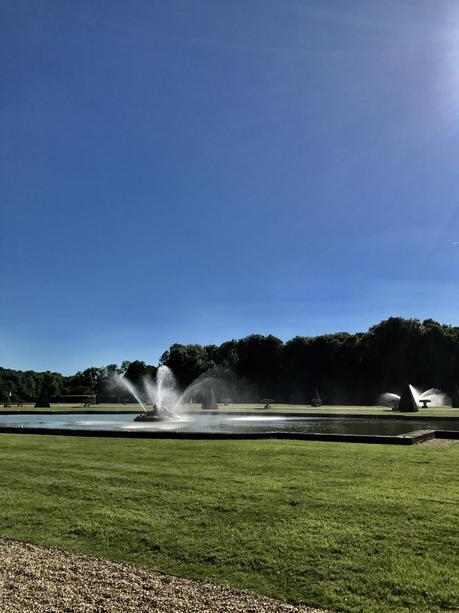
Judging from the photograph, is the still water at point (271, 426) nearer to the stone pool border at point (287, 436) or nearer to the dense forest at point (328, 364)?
the stone pool border at point (287, 436)

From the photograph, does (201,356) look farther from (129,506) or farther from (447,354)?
(129,506)

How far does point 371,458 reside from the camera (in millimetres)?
11516

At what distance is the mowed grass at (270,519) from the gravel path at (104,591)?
279 millimetres

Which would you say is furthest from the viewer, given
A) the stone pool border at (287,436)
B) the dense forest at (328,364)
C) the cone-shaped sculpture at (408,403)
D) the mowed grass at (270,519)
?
the dense forest at (328,364)

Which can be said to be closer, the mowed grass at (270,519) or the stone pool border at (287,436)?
the mowed grass at (270,519)

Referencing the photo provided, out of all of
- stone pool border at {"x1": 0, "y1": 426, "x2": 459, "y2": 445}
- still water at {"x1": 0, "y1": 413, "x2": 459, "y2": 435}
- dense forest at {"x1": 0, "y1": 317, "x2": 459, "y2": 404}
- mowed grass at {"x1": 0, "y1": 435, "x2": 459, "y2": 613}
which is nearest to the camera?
mowed grass at {"x1": 0, "y1": 435, "x2": 459, "y2": 613}

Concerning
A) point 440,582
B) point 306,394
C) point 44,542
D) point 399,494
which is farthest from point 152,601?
point 306,394

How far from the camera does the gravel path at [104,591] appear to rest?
458 cm

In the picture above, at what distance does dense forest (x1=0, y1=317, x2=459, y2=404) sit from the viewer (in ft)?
236

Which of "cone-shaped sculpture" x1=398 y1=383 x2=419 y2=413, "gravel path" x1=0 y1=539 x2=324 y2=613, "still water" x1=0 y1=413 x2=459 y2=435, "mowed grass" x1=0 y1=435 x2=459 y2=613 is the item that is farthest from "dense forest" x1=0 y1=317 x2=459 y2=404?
"gravel path" x1=0 y1=539 x2=324 y2=613

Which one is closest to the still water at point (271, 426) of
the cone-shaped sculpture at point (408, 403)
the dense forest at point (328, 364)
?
the cone-shaped sculpture at point (408, 403)

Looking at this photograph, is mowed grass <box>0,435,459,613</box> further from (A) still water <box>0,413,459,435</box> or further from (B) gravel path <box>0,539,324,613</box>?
(A) still water <box>0,413,459,435</box>

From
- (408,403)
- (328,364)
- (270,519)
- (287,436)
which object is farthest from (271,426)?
(328,364)

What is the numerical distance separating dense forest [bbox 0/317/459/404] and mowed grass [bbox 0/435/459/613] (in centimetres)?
5135
